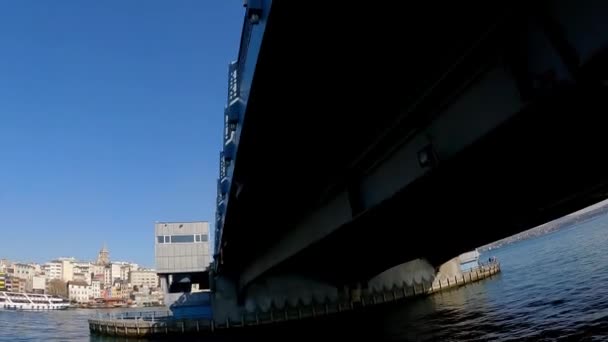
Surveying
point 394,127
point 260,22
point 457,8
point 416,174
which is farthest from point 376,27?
point 416,174

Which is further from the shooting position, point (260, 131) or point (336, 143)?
point (336, 143)

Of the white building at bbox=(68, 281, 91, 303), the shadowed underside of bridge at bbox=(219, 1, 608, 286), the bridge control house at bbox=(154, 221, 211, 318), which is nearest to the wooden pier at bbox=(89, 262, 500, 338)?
the bridge control house at bbox=(154, 221, 211, 318)

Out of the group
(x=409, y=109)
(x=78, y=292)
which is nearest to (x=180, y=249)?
(x=409, y=109)

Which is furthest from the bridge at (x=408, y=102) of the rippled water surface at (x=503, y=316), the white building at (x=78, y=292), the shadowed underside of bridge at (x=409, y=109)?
the white building at (x=78, y=292)

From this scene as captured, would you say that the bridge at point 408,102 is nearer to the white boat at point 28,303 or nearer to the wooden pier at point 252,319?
the wooden pier at point 252,319

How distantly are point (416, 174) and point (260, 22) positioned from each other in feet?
18.3

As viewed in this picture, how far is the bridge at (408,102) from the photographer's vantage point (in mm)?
6520

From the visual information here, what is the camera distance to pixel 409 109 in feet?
31.9

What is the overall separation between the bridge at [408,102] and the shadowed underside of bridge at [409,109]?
3 cm

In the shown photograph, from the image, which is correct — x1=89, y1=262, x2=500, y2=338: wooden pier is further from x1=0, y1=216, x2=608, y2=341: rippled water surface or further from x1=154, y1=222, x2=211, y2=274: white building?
x1=154, y1=222, x2=211, y2=274: white building

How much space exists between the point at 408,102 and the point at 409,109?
0.61ft

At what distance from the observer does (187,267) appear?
6444cm

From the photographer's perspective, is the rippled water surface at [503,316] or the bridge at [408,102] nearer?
the bridge at [408,102]

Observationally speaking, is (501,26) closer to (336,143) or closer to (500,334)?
(336,143)
